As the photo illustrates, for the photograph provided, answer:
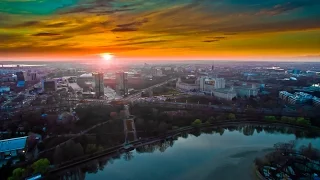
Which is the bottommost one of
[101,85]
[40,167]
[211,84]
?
[40,167]

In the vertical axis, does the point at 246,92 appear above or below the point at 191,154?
above

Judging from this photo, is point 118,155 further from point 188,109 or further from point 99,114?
point 188,109

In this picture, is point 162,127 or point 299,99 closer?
point 162,127

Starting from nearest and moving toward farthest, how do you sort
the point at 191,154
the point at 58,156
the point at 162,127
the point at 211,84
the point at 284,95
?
the point at 58,156 → the point at 191,154 → the point at 162,127 → the point at 284,95 → the point at 211,84

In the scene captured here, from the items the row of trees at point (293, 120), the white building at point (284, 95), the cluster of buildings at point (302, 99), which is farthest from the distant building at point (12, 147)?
the white building at point (284, 95)

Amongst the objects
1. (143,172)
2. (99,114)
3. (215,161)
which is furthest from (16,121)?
(215,161)

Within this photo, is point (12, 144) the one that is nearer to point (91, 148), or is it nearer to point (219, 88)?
point (91, 148)

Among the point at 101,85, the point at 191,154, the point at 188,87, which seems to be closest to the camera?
the point at 191,154

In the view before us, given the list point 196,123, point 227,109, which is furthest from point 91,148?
point 227,109
